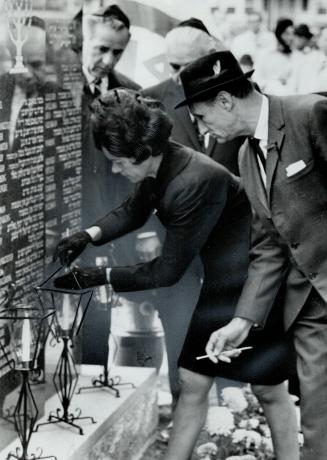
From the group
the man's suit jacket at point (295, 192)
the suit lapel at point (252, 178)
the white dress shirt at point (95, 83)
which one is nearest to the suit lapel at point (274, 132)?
the man's suit jacket at point (295, 192)

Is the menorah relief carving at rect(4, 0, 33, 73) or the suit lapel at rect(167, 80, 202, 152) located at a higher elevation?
the menorah relief carving at rect(4, 0, 33, 73)

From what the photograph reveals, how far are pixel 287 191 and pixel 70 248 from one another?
121cm

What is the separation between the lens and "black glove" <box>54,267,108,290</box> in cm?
443

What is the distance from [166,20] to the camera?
178 inches

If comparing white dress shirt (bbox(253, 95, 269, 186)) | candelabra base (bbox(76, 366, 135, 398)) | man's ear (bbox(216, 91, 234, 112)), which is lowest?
candelabra base (bbox(76, 366, 135, 398))

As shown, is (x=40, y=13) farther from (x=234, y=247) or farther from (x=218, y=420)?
(x=218, y=420)

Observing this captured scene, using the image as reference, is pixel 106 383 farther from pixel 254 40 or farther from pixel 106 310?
pixel 254 40

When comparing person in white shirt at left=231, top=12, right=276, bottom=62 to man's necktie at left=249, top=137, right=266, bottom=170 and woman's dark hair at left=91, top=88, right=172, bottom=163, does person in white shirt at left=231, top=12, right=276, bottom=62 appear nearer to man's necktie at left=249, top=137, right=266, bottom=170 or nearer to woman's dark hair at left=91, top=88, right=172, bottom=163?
woman's dark hair at left=91, top=88, right=172, bottom=163

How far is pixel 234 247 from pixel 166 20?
3.92ft

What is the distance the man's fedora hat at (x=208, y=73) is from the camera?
3.81 metres

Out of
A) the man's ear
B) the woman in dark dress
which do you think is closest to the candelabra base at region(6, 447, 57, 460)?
the woman in dark dress

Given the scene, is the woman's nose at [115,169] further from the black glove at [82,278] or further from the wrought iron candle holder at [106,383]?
the wrought iron candle holder at [106,383]

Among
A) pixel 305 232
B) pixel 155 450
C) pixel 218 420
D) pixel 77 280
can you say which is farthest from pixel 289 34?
pixel 155 450

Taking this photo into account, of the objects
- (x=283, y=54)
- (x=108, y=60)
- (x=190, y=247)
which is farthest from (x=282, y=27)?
(x=190, y=247)
